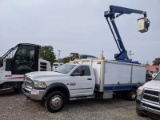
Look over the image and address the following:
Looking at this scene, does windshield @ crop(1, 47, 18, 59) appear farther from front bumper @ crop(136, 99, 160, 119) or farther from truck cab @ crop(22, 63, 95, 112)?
front bumper @ crop(136, 99, 160, 119)

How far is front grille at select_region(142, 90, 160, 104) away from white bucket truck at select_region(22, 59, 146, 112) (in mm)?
2270

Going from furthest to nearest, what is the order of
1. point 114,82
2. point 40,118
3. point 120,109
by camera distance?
point 114,82 → point 120,109 → point 40,118

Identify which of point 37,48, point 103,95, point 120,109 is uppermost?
point 37,48

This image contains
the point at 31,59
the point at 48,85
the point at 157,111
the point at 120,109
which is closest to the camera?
the point at 157,111

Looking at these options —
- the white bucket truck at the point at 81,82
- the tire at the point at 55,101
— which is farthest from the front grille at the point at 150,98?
the tire at the point at 55,101

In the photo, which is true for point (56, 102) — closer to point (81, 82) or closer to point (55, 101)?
point (55, 101)

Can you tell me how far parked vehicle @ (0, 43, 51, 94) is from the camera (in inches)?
331

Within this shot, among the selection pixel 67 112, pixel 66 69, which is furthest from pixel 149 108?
pixel 66 69

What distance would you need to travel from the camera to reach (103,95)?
25.7 ft

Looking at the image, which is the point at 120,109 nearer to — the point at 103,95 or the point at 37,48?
the point at 103,95

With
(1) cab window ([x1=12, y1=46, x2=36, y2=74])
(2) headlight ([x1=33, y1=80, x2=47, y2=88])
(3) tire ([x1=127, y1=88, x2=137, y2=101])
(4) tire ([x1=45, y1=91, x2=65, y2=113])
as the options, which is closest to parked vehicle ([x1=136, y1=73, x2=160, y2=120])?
(4) tire ([x1=45, y1=91, x2=65, y2=113])

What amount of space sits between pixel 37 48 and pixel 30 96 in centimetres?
379

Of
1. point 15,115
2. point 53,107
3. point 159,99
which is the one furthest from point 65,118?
point 159,99

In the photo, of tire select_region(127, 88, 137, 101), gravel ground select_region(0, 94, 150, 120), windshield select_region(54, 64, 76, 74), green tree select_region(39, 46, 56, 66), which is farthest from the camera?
green tree select_region(39, 46, 56, 66)
